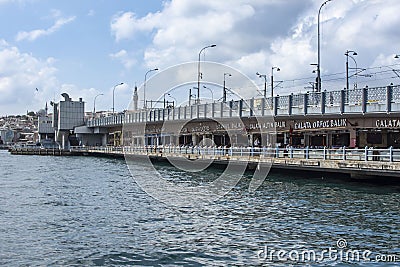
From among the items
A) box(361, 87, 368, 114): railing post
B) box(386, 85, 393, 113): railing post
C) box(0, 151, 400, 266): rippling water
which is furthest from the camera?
box(361, 87, 368, 114): railing post

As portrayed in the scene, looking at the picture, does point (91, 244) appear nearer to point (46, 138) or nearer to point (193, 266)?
point (193, 266)

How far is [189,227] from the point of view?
69.2ft

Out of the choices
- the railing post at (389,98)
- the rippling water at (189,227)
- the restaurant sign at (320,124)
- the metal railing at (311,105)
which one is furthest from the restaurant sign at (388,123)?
the rippling water at (189,227)

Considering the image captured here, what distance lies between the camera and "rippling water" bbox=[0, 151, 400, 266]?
16578mm

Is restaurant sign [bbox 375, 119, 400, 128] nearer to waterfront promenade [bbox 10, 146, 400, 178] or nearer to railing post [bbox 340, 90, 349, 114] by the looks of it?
railing post [bbox 340, 90, 349, 114]

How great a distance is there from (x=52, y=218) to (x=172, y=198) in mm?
9077

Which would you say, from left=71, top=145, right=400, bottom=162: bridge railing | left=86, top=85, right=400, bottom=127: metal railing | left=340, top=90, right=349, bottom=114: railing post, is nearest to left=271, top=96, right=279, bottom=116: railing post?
left=86, top=85, right=400, bottom=127: metal railing

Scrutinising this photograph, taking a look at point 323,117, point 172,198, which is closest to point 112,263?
point 172,198

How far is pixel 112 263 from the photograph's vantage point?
15.7 m

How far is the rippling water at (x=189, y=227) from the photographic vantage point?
16.6 meters

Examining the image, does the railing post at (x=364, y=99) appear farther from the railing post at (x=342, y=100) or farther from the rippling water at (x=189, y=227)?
the rippling water at (x=189, y=227)

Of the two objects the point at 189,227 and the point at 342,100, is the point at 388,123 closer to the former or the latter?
the point at 342,100

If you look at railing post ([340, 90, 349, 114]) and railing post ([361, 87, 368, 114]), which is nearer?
railing post ([361, 87, 368, 114])

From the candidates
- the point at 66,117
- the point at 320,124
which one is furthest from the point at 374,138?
the point at 66,117
